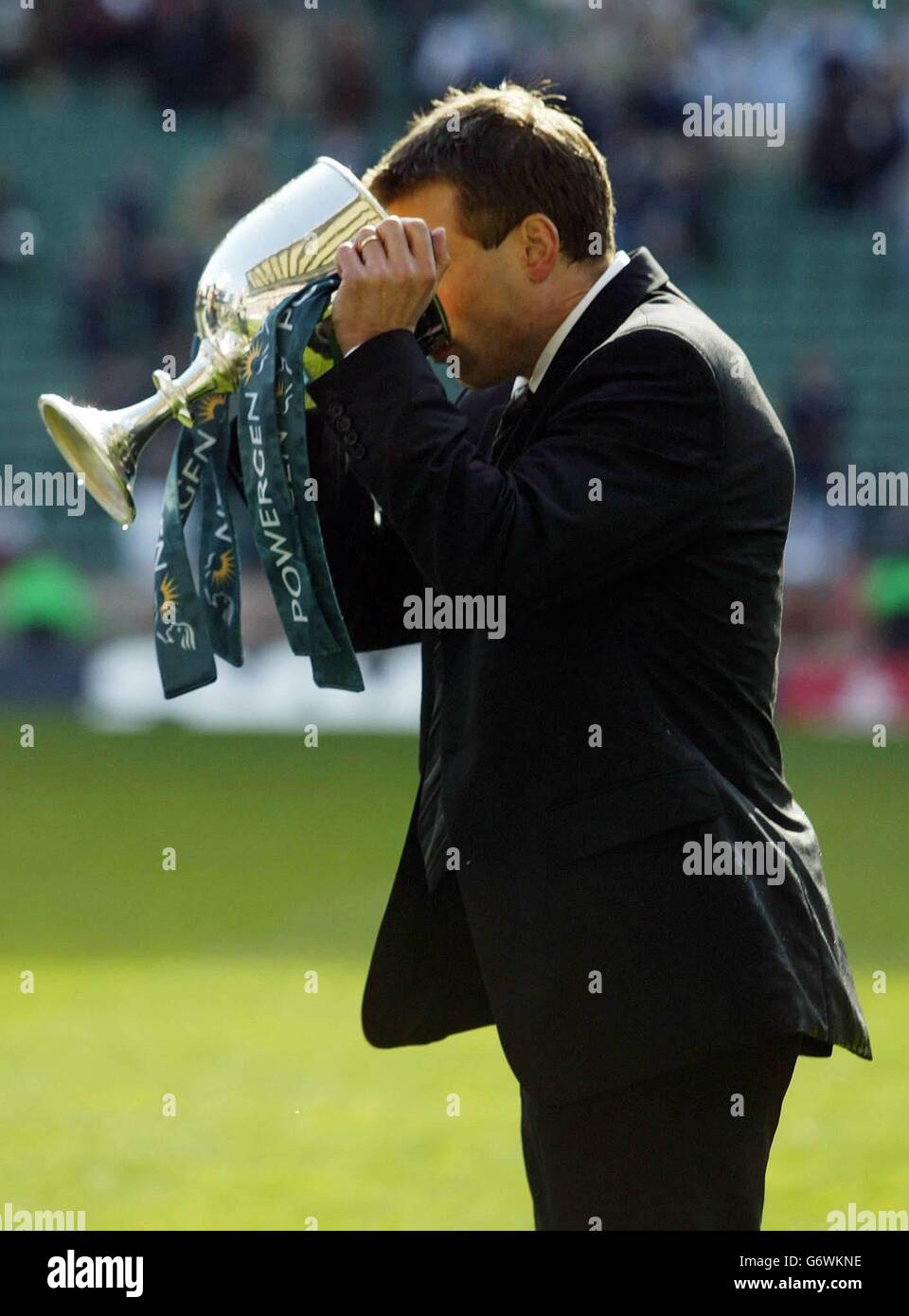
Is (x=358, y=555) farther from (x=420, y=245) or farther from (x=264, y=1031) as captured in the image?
(x=264, y=1031)

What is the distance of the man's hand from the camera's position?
229 centimetres

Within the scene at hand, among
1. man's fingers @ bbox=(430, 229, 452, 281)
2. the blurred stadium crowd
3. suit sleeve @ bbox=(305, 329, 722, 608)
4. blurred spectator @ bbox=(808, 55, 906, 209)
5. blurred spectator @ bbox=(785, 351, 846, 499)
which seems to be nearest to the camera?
suit sleeve @ bbox=(305, 329, 722, 608)

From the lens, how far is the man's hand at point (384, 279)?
2295 millimetres

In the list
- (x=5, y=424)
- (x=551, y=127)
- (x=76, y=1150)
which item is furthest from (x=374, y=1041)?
(x=5, y=424)

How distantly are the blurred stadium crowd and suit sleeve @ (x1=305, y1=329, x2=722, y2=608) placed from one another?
10753 millimetres

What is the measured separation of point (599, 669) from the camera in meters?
2.34

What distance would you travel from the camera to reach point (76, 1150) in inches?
176

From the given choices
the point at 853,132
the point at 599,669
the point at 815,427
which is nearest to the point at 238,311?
the point at 599,669

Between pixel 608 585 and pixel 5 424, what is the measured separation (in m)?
12.8

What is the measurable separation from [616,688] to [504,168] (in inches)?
26.1

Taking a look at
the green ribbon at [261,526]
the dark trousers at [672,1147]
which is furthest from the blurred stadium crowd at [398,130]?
the dark trousers at [672,1147]

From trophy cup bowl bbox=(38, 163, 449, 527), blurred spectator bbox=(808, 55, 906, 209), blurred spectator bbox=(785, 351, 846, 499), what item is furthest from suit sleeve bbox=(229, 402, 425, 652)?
blurred spectator bbox=(808, 55, 906, 209)

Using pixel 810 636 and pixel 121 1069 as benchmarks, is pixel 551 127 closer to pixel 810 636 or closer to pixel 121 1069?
pixel 121 1069

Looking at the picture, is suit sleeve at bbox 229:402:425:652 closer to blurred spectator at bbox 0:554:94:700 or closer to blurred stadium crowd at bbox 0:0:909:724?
blurred spectator at bbox 0:554:94:700
